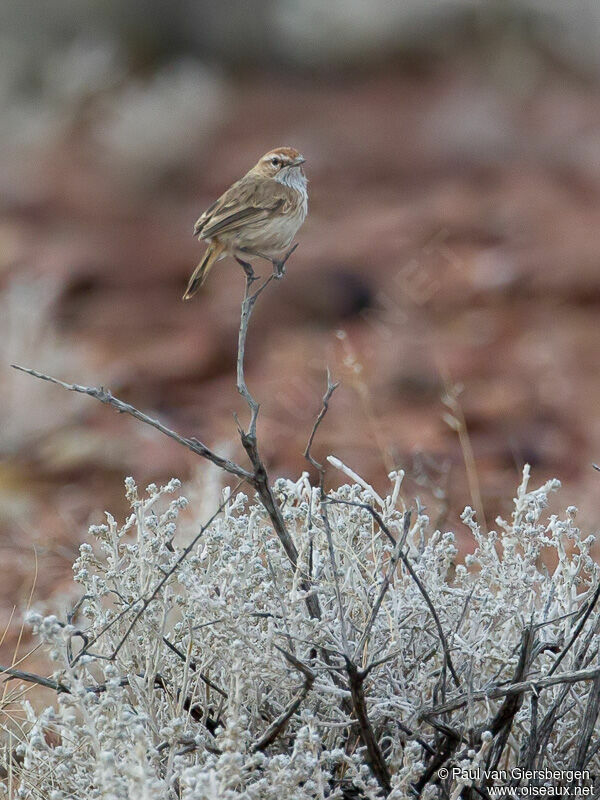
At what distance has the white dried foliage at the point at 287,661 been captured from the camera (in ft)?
4.77

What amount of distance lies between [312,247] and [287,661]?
6185 mm

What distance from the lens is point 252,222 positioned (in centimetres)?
208

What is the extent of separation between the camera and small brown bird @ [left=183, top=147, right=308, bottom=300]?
A: 204 cm

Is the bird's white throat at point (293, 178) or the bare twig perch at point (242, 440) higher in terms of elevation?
the bird's white throat at point (293, 178)

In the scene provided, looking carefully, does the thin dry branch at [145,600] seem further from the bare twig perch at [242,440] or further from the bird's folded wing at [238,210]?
the bird's folded wing at [238,210]

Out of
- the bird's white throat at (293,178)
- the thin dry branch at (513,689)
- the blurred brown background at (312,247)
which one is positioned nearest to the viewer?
the thin dry branch at (513,689)

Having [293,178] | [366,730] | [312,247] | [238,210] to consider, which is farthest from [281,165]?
[312,247]

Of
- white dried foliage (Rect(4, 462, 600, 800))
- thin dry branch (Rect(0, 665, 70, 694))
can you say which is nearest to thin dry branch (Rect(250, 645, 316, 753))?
white dried foliage (Rect(4, 462, 600, 800))

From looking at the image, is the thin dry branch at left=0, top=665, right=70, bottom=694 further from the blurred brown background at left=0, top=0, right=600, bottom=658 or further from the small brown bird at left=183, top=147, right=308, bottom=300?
the small brown bird at left=183, top=147, right=308, bottom=300

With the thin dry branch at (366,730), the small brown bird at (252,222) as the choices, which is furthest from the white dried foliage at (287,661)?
the small brown bird at (252,222)

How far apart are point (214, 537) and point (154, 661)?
0.66 feet

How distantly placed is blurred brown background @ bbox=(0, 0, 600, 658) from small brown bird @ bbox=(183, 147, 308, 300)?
2.16 feet

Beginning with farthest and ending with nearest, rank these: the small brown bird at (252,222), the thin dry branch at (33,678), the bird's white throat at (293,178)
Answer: the bird's white throat at (293,178) < the small brown bird at (252,222) < the thin dry branch at (33,678)

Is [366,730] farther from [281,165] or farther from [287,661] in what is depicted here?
[281,165]
